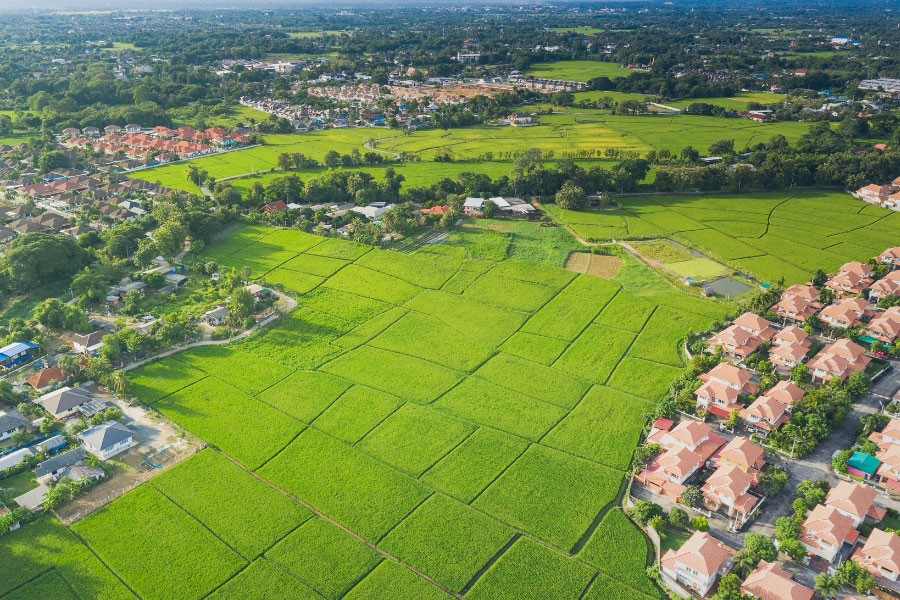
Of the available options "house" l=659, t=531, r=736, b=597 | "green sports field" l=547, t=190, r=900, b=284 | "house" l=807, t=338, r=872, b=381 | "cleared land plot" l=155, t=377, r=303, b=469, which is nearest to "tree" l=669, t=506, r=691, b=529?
"house" l=659, t=531, r=736, b=597

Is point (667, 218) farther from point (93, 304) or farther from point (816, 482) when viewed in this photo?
point (93, 304)

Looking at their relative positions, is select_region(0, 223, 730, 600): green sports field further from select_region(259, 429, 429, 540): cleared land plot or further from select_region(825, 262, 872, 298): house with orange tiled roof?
select_region(825, 262, 872, 298): house with orange tiled roof

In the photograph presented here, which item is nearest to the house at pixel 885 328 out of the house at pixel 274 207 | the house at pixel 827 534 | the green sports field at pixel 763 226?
the green sports field at pixel 763 226

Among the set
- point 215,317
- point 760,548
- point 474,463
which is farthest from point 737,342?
point 215,317

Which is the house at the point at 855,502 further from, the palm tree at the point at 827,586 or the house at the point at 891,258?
the house at the point at 891,258

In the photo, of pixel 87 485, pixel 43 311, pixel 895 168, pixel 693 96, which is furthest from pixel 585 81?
pixel 87 485

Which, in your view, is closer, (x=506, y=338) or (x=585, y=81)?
(x=506, y=338)

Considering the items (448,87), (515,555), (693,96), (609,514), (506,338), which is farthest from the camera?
(448,87)

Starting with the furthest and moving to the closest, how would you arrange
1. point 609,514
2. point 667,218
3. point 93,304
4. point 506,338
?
point 667,218
point 93,304
point 506,338
point 609,514
